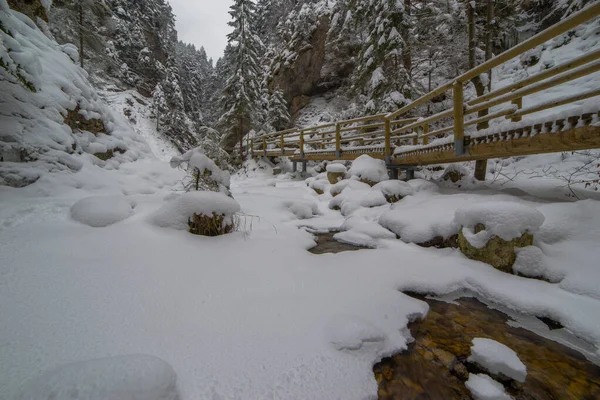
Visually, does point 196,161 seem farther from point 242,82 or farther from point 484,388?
point 242,82

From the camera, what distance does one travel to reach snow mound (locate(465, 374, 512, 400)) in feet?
4.53

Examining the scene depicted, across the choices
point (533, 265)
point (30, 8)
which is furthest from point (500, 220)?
point (30, 8)

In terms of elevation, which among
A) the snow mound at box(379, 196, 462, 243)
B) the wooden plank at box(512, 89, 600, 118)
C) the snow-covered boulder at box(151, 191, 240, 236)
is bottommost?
the snow mound at box(379, 196, 462, 243)

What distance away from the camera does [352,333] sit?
64.1 inches

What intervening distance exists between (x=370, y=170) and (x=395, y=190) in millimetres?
1276

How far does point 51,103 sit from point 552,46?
17628 mm

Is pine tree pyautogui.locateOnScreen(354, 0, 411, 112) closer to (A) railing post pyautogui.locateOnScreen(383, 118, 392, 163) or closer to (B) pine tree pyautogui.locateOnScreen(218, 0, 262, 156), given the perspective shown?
(A) railing post pyautogui.locateOnScreen(383, 118, 392, 163)

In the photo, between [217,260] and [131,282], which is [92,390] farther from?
[217,260]

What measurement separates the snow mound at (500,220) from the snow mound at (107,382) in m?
3.09

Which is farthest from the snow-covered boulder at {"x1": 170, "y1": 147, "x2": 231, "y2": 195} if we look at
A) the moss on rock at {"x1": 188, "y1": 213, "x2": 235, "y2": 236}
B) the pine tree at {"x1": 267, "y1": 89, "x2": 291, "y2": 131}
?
the pine tree at {"x1": 267, "y1": 89, "x2": 291, "y2": 131}

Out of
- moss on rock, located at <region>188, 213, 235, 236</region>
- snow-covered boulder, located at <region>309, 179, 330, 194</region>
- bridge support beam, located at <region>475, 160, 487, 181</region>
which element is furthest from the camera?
snow-covered boulder, located at <region>309, 179, 330, 194</region>

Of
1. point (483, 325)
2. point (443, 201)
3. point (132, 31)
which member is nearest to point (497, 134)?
point (443, 201)

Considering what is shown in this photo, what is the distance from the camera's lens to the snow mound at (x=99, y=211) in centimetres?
281

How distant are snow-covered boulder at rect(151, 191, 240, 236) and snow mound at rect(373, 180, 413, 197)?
355 centimetres
